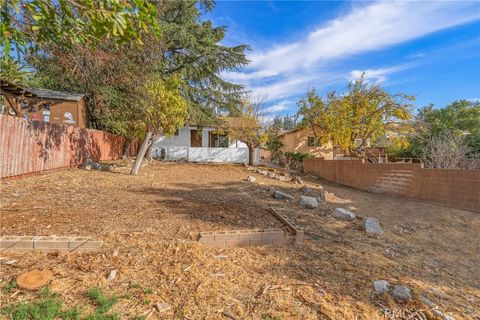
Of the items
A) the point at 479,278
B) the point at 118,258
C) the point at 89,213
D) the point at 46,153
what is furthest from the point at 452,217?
the point at 46,153

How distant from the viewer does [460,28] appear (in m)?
8.01

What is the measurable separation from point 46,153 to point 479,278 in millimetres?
10667

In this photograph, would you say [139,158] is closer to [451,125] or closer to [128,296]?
[128,296]

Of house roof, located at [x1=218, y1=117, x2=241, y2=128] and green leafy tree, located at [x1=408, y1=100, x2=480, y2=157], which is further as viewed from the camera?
house roof, located at [x1=218, y1=117, x2=241, y2=128]

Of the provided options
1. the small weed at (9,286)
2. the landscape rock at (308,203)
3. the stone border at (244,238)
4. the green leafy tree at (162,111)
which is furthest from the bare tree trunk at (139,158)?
the small weed at (9,286)

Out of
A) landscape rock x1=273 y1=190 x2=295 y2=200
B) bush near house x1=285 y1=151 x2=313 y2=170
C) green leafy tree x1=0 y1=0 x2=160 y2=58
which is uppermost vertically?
green leafy tree x1=0 y1=0 x2=160 y2=58

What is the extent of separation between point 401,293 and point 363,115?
42.4 ft

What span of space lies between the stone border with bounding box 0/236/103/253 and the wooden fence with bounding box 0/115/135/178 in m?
4.40

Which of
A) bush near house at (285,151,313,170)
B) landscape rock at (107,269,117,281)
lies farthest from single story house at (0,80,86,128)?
landscape rock at (107,269,117,281)

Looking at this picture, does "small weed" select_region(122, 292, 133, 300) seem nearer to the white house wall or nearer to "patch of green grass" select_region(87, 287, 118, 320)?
"patch of green grass" select_region(87, 287, 118, 320)

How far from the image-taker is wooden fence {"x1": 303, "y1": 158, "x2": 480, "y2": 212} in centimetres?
774

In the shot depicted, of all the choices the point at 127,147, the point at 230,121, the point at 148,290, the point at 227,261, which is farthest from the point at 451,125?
the point at 127,147

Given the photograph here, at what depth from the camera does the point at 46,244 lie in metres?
3.16

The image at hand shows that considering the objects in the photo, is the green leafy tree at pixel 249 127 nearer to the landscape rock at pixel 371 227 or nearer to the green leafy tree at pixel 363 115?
the green leafy tree at pixel 363 115
